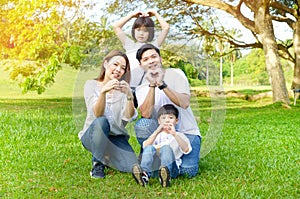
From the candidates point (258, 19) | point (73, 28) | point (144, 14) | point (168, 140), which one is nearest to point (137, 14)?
point (144, 14)

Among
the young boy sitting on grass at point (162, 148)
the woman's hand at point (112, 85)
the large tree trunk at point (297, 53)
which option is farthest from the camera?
the large tree trunk at point (297, 53)

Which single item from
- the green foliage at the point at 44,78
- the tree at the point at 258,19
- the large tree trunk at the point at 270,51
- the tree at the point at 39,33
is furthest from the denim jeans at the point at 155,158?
the large tree trunk at the point at 270,51

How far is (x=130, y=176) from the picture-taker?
2830 mm

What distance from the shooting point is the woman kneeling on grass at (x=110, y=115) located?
254 cm

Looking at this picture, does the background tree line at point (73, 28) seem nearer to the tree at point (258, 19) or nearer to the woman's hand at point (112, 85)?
the tree at point (258, 19)

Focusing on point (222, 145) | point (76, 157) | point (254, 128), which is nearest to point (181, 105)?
point (76, 157)

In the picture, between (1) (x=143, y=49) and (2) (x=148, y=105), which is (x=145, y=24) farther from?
(2) (x=148, y=105)

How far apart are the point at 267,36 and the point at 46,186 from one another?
286 inches

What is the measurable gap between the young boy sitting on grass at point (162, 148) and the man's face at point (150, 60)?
0.23m

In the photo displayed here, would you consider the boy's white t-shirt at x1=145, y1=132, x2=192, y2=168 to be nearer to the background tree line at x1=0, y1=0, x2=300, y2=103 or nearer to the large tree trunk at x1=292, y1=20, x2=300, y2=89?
the background tree line at x1=0, y1=0, x2=300, y2=103

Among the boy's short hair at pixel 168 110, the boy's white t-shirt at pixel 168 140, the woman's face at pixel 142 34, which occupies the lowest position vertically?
the boy's white t-shirt at pixel 168 140

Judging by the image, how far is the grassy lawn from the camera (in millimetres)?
2529

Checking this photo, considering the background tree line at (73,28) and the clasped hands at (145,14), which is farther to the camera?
the background tree line at (73,28)

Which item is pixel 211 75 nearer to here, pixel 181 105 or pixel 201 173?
pixel 181 105
